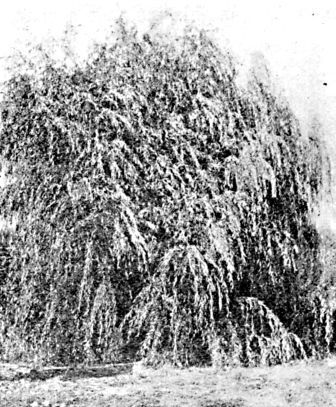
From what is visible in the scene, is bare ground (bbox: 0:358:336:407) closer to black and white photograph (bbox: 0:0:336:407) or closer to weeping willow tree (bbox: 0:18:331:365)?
black and white photograph (bbox: 0:0:336:407)

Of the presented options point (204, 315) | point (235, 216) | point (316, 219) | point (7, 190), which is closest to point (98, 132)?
point (7, 190)

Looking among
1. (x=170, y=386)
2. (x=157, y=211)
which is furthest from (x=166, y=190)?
(x=170, y=386)

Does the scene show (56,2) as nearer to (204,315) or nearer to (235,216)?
(235,216)

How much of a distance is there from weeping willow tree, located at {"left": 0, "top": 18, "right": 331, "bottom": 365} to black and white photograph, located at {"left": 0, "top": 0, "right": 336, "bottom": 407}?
16mm

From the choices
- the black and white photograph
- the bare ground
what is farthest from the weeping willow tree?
the bare ground

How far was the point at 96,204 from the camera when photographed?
6570 mm

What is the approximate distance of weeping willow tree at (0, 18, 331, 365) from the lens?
651cm

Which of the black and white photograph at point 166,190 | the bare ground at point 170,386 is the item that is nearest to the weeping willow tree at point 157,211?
the black and white photograph at point 166,190

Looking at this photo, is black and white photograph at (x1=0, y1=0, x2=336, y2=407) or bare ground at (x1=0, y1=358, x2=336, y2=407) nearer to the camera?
bare ground at (x1=0, y1=358, x2=336, y2=407)

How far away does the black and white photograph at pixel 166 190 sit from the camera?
6488 mm

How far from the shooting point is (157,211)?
22.3 ft

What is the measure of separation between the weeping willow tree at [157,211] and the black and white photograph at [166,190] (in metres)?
0.02

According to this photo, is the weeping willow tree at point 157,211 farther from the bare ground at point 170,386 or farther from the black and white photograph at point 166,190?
the bare ground at point 170,386

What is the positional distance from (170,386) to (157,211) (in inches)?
74.6
